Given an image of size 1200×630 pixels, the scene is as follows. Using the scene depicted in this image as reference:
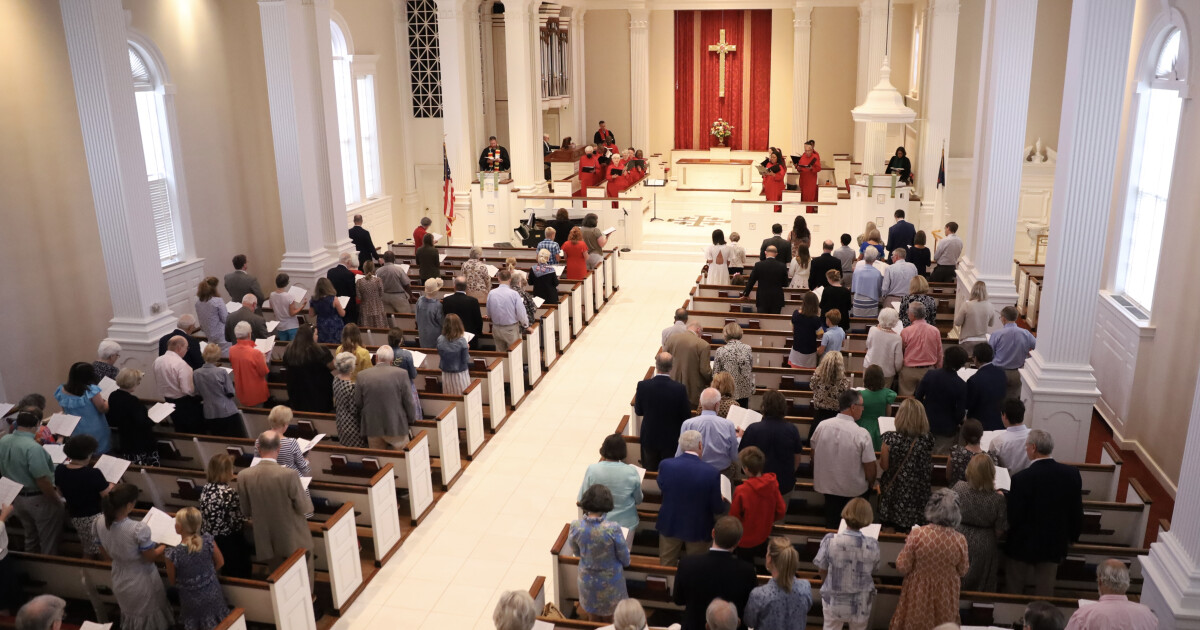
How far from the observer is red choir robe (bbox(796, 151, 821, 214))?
18578mm

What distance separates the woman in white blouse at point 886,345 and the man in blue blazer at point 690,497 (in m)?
3.08

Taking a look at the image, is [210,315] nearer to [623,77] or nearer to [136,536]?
[136,536]

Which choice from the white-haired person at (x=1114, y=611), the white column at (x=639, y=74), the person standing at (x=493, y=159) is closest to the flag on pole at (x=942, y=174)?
the person standing at (x=493, y=159)

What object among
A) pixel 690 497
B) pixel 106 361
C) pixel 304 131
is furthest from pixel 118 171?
pixel 690 497

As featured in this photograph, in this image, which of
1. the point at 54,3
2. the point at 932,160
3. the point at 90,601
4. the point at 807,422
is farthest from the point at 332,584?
the point at 932,160

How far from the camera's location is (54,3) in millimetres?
10430

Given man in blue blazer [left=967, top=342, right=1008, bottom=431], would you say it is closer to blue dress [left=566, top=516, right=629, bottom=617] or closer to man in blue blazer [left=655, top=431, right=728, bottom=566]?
man in blue blazer [left=655, top=431, right=728, bottom=566]

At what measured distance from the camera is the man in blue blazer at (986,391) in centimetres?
750

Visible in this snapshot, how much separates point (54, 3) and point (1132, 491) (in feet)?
39.7

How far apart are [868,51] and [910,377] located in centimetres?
1459

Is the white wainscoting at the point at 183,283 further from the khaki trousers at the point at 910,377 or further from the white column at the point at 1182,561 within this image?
the white column at the point at 1182,561

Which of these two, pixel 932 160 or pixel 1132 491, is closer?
pixel 1132 491

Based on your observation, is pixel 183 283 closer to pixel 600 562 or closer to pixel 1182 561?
pixel 600 562

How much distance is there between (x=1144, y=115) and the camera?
990 centimetres
